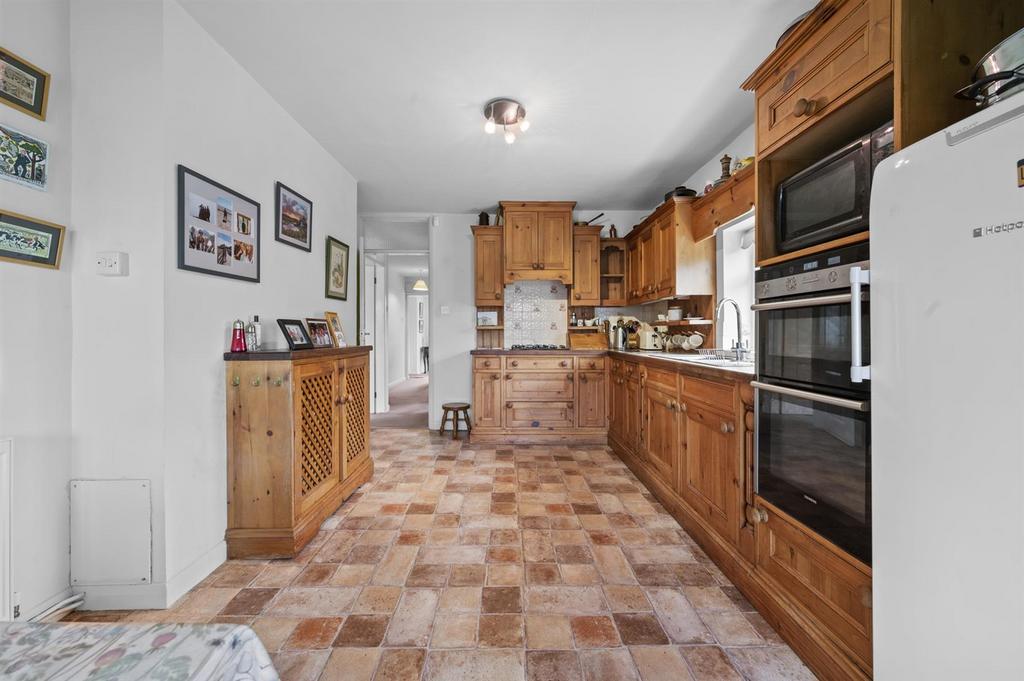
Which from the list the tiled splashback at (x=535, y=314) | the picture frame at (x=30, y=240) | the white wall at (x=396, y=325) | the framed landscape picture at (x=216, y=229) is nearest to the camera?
the picture frame at (x=30, y=240)

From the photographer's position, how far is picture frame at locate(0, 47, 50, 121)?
4.92 ft

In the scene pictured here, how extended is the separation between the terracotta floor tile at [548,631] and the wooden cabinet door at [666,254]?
2734 mm

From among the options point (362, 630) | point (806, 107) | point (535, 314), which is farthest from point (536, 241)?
point (362, 630)

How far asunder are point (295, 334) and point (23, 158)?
134 cm

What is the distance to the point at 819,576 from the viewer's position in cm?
139

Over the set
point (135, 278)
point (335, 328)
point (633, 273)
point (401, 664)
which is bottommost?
point (401, 664)

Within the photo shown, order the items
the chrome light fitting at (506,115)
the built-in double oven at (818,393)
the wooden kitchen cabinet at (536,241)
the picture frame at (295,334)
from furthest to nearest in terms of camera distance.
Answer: the wooden kitchen cabinet at (536,241)
the chrome light fitting at (506,115)
the picture frame at (295,334)
the built-in double oven at (818,393)

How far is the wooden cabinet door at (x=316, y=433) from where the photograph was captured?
7.34 ft

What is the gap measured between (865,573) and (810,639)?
1.37 ft

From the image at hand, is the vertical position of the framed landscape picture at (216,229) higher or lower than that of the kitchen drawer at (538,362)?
higher

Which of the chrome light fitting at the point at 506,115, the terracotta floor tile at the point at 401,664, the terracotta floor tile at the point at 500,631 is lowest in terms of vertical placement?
the terracotta floor tile at the point at 401,664

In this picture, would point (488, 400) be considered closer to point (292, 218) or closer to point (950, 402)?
point (292, 218)

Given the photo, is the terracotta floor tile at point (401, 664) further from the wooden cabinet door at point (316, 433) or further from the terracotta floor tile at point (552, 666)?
the wooden cabinet door at point (316, 433)

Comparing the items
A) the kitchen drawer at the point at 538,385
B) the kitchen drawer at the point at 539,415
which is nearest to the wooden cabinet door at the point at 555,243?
the kitchen drawer at the point at 538,385
